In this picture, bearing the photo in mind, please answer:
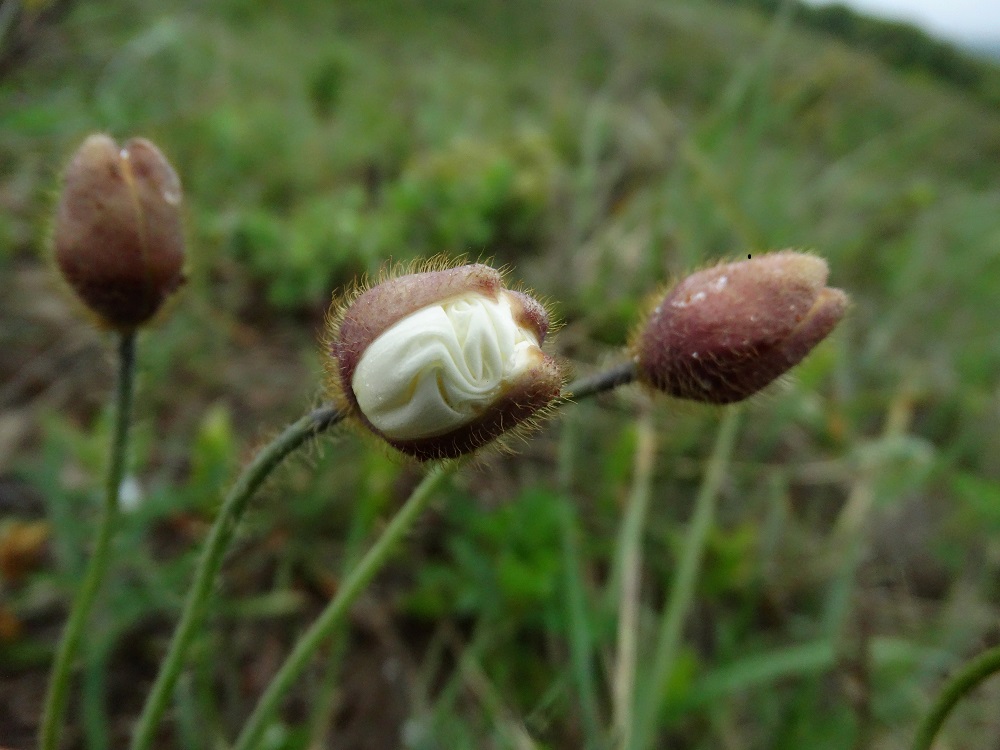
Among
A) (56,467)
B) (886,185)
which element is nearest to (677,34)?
(886,185)

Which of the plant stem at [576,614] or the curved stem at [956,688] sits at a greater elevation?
the plant stem at [576,614]

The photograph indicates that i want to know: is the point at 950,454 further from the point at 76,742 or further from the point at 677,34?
the point at 677,34

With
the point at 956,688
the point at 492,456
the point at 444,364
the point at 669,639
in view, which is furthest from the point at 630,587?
the point at 444,364

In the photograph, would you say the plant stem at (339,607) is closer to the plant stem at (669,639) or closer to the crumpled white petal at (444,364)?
the crumpled white petal at (444,364)

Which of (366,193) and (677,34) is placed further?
(677,34)

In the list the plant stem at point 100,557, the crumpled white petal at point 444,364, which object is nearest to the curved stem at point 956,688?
the crumpled white petal at point 444,364

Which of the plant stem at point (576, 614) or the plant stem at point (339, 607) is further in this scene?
the plant stem at point (576, 614)

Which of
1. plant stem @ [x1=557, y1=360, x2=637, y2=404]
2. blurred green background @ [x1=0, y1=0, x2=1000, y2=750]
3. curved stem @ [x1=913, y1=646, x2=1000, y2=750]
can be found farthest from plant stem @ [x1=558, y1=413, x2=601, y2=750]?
plant stem @ [x1=557, y1=360, x2=637, y2=404]

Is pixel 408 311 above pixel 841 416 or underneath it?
above
